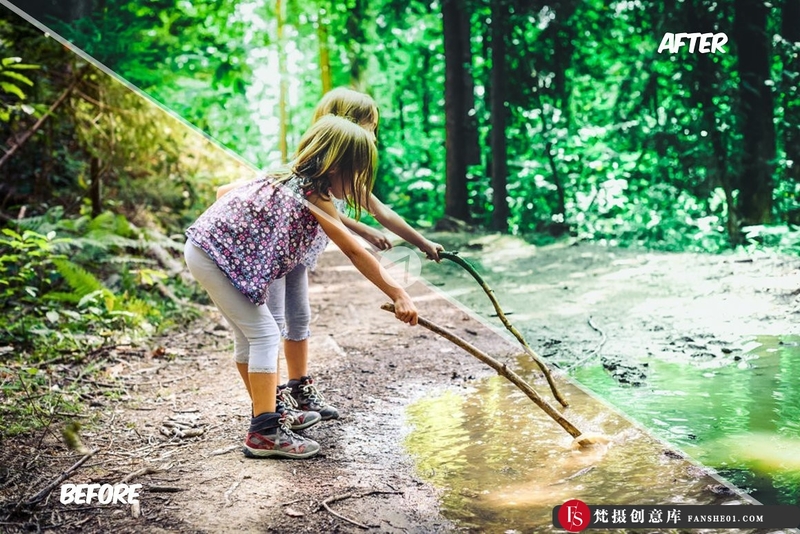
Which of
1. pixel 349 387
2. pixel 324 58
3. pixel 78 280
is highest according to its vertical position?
pixel 324 58

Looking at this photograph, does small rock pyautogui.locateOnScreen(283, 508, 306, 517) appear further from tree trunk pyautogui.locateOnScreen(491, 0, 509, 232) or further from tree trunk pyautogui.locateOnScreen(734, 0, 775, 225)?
tree trunk pyautogui.locateOnScreen(734, 0, 775, 225)

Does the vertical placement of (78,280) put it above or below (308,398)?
above

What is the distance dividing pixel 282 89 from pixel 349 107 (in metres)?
0.74

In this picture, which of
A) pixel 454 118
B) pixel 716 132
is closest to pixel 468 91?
pixel 454 118

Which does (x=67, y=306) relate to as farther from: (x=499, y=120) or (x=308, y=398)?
(x=499, y=120)

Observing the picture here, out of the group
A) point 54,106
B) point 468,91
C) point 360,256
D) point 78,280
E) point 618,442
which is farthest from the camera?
point 54,106

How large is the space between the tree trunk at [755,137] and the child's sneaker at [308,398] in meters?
1.55

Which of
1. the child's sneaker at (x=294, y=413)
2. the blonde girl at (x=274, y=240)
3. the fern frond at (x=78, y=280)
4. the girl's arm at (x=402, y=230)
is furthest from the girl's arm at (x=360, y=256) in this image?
the fern frond at (x=78, y=280)

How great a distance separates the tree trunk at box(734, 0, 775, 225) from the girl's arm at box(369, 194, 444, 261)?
127 centimetres

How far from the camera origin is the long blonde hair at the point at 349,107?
1.73 m

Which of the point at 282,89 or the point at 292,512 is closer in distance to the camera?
the point at 292,512

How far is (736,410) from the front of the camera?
71.9 inches

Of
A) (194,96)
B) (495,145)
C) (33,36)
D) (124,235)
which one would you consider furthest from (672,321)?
(33,36)

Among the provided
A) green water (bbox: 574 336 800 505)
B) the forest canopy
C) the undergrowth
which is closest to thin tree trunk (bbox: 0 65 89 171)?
the undergrowth
